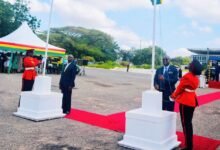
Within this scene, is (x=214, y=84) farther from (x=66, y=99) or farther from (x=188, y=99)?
(x=188, y=99)

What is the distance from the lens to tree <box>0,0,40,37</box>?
124 feet

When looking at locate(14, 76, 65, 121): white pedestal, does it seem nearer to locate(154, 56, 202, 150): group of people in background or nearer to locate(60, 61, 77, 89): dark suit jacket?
locate(60, 61, 77, 89): dark suit jacket

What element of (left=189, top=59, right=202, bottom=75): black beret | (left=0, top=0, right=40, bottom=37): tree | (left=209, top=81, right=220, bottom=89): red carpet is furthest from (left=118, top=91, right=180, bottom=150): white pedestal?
(left=0, top=0, right=40, bottom=37): tree

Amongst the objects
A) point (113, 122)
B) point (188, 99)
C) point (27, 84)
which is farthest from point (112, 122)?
point (27, 84)

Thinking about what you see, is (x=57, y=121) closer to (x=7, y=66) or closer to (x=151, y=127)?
(x=151, y=127)

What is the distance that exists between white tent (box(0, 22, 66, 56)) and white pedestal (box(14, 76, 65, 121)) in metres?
13.3

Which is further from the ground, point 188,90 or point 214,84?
point 188,90

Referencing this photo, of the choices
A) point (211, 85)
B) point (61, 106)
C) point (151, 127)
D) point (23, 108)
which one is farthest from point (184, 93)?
point (211, 85)

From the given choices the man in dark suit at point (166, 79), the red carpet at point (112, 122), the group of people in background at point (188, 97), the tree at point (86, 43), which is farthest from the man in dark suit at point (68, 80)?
the tree at point (86, 43)

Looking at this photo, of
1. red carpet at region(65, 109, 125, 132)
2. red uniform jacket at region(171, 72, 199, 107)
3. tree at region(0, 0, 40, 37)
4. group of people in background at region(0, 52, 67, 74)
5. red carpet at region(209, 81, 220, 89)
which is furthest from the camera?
tree at region(0, 0, 40, 37)

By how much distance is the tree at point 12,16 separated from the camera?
37875mm

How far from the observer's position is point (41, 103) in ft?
23.5

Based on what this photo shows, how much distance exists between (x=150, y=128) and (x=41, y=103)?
3.25 meters

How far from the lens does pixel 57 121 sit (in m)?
7.00
